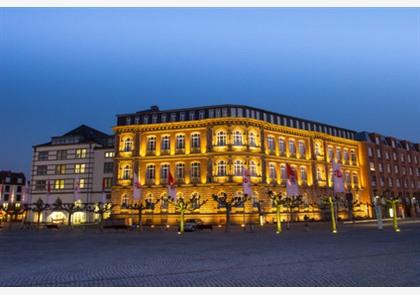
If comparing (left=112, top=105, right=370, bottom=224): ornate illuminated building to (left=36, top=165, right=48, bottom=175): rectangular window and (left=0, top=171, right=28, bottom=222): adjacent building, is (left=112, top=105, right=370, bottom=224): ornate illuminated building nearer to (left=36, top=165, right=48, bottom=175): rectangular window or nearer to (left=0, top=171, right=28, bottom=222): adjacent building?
(left=36, top=165, right=48, bottom=175): rectangular window

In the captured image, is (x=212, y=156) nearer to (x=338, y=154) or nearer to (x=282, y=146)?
(x=282, y=146)

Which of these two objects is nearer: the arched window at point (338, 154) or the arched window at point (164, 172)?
the arched window at point (164, 172)

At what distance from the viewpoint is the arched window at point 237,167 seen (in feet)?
180

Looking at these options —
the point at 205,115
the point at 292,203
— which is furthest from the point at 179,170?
the point at 292,203

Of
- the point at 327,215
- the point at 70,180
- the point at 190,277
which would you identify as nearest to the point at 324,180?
the point at 327,215

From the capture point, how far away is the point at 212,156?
2199 inches

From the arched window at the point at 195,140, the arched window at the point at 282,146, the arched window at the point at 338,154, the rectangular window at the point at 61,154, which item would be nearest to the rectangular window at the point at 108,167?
the rectangular window at the point at 61,154

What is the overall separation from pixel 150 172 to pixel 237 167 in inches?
585

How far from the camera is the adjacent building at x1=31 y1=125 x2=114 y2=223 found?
69.2 meters

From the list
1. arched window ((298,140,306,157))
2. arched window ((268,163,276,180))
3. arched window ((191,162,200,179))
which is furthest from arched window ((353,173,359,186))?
arched window ((191,162,200,179))

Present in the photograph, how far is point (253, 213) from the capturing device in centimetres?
5434

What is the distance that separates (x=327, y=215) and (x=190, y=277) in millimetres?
59923

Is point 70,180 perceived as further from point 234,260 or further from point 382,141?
point 382,141

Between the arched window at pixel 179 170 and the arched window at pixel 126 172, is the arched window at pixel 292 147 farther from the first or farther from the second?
the arched window at pixel 126 172
